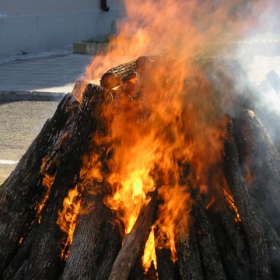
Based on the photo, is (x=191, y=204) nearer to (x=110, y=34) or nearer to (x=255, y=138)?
(x=255, y=138)

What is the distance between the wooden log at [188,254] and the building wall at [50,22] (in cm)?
1325

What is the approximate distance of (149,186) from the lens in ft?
13.1

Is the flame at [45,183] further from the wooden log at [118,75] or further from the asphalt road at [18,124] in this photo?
the asphalt road at [18,124]

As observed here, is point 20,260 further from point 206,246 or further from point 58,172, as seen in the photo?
point 206,246

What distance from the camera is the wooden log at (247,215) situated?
375 centimetres

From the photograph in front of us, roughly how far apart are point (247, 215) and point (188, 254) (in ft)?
1.66

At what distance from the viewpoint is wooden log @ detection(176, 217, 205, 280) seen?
3594 millimetres

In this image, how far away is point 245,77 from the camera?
15.4 feet

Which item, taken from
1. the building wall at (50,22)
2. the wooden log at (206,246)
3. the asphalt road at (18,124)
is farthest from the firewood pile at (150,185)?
the building wall at (50,22)

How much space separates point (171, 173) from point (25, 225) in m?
1.04

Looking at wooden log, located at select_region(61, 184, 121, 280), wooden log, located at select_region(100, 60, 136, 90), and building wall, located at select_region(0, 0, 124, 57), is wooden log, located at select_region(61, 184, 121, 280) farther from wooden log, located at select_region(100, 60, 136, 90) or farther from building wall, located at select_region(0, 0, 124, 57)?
building wall, located at select_region(0, 0, 124, 57)

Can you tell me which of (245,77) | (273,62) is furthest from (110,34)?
(245,77)

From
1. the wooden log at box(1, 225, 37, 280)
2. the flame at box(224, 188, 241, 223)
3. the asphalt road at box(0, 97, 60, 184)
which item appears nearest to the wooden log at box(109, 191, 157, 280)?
the flame at box(224, 188, 241, 223)

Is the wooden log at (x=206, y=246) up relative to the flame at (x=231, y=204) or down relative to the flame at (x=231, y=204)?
down
